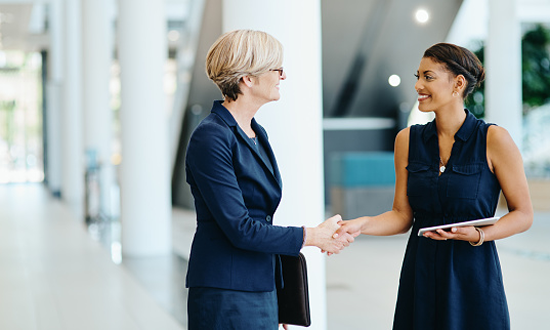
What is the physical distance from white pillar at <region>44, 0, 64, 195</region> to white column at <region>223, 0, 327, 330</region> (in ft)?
53.0

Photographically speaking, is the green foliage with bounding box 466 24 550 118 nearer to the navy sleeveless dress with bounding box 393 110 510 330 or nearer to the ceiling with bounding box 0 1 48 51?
the ceiling with bounding box 0 1 48 51

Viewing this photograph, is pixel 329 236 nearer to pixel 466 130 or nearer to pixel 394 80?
pixel 466 130

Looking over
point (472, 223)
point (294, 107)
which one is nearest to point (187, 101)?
point (294, 107)

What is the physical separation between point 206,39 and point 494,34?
571cm

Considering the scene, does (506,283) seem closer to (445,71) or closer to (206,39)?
(445,71)

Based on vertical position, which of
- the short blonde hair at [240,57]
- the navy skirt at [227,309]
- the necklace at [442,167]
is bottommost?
the navy skirt at [227,309]

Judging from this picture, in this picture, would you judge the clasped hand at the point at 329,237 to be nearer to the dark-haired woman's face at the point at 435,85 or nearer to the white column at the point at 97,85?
the dark-haired woman's face at the point at 435,85

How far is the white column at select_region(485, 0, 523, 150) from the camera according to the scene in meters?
13.3

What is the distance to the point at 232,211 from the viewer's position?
1.95 metres

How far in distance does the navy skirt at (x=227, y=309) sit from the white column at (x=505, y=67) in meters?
12.0

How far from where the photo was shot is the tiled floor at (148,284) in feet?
17.5

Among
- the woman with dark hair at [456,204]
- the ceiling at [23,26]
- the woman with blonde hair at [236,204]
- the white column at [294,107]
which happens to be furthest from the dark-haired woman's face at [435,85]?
the ceiling at [23,26]

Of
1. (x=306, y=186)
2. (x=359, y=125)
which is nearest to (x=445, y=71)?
(x=306, y=186)

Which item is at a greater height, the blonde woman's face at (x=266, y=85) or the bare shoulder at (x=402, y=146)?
the blonde woman's face at (x=266, y=85)
